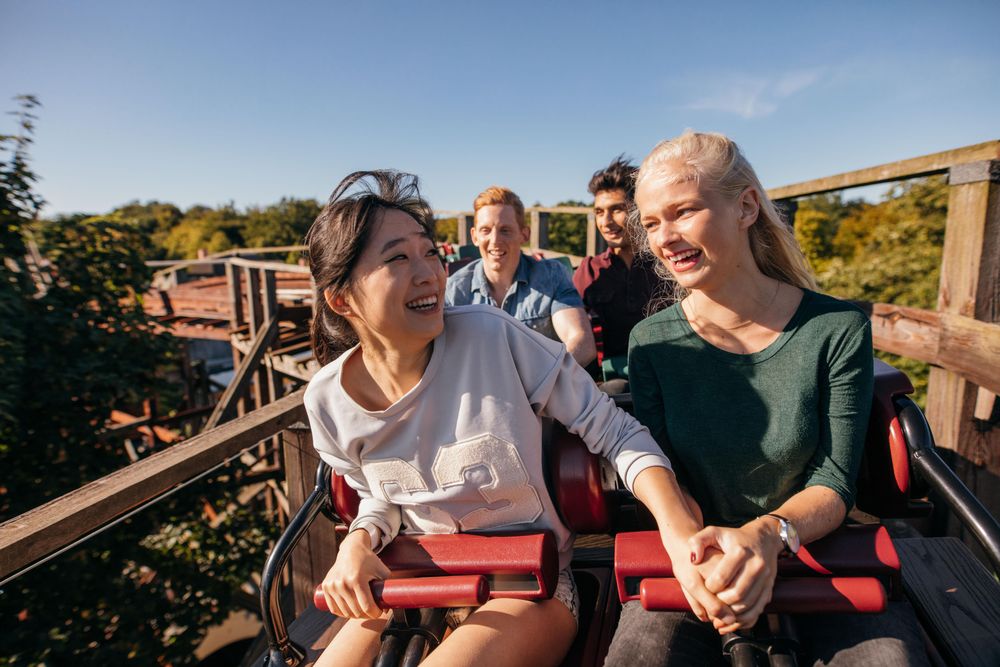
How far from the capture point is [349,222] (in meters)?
1.19

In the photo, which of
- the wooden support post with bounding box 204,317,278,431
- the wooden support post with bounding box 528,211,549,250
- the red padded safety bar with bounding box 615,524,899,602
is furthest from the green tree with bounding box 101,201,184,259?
the red padded safety bar with bounding box 615,524,899,602

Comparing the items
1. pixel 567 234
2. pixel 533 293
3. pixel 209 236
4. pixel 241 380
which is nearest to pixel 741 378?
pixel 533 293

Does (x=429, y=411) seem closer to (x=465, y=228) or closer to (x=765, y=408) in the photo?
(x=765, y=408)

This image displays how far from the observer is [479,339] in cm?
123

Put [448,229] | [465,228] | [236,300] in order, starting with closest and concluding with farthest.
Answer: [465,228] < [236,300] < [448,229]

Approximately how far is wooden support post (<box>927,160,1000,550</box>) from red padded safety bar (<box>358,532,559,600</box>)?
1.49 metres

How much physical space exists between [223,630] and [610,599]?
7.12 m

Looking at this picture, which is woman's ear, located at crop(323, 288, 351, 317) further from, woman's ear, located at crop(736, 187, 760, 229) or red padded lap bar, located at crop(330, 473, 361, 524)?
woman's ear, located at crop(736, 187, 760, 229)

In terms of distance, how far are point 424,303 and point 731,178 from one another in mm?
704

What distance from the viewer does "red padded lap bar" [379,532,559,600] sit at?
1.06m

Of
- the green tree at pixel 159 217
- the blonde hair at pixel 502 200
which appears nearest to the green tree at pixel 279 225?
the green tree at pixel 159 217

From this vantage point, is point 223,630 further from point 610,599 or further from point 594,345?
point 610,599

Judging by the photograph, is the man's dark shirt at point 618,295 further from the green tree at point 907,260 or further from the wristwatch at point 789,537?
the green tree at point 907,260

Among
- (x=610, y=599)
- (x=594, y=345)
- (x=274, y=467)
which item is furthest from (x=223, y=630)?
(x=610, y=599)
